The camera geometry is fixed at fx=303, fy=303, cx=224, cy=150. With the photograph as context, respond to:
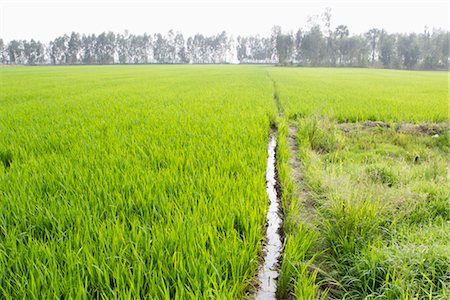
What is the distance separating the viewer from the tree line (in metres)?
61.6

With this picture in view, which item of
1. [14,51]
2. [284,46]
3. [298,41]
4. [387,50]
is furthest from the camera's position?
[14,51]

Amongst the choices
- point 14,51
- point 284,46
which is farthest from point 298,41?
point 14,51

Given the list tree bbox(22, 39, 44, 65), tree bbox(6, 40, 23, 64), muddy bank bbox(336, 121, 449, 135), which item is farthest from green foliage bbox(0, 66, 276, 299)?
tree bbox(6, 40, 23, 64)

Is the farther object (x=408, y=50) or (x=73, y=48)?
(x=73, y=48)

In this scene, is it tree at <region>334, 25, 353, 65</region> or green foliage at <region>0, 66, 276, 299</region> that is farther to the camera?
tree at <region>334, 25, 353, 65</region>

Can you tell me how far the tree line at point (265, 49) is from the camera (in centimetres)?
6159

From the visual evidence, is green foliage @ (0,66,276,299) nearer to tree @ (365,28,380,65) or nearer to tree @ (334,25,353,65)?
tree @ (334,25,353,65)

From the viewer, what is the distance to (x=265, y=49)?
9406cm

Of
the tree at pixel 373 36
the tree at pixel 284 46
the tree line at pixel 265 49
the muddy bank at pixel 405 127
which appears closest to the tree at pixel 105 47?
the tree line at pixel 265 49

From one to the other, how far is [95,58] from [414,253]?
280ft

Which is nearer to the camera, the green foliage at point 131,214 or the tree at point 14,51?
the green foliage at point 131,214

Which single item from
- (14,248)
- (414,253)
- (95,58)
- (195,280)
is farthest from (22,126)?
(95,58)

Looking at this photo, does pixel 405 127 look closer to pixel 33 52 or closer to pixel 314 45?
pixel 314 45

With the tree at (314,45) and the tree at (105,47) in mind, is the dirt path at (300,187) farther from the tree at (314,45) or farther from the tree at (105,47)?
the tree at (105,47)
